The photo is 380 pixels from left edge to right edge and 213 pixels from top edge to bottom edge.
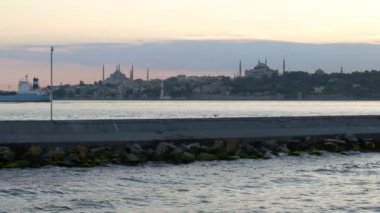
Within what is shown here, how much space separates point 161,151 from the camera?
25.1 m

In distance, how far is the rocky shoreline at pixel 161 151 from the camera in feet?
74.7

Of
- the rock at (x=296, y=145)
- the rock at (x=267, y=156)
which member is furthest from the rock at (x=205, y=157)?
the rock at (x=296, y=145)

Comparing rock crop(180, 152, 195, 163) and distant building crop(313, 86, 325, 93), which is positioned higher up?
distant building crop(313, 86, 325, 93)

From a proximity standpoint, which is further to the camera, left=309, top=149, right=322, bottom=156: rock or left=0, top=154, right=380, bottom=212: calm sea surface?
left=309, top=149, right=322, bottom=156: rock

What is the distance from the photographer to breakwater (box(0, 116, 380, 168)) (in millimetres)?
23578

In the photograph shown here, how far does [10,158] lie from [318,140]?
43.1 feet

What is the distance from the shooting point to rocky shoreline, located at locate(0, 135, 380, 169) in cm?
2278

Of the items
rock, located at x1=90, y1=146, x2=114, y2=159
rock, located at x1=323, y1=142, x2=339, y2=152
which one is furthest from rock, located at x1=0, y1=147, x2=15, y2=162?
rock, located at x1=323, y1=142, x2=339, y2=152

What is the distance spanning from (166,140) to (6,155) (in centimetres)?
610

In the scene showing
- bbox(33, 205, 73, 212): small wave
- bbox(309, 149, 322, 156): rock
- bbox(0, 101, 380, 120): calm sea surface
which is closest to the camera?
bbox(33, 205, 73, 212): small wave

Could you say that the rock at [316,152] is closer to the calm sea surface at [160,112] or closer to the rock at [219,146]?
the rock at [219,146]

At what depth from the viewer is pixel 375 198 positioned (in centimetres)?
1708

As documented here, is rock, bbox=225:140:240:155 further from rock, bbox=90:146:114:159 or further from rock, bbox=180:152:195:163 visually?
rock, bbox=90:146:114:159

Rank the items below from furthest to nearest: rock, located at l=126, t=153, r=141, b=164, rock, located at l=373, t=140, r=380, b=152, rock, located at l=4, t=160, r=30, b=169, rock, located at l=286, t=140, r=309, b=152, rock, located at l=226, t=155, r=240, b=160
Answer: rock, located at l=373, t=140, r=380, b=152, rock, located at l=286, t=140, r=309, b=152, rock, located at l=226, t=155, r=240, b=160, rock, located at l=126, t=153, r=141, b=164, rock, located at l=4, t=160, r=30, b=169
